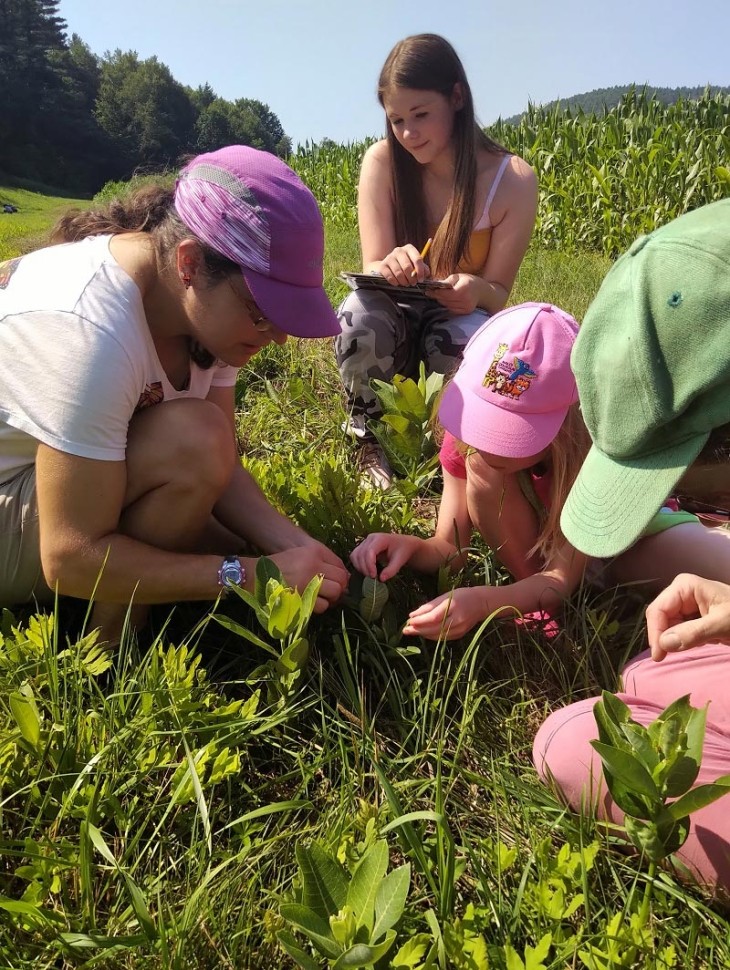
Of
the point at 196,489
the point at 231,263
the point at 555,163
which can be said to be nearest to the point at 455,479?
the point at 196,489

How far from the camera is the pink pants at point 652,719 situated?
49.5 inches

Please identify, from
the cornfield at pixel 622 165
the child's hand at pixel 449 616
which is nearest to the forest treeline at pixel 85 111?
the cornfield at pixel 622 165

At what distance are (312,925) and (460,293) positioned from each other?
6.95 feet

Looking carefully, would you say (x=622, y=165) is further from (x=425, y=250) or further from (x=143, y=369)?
(x=143, y=369)

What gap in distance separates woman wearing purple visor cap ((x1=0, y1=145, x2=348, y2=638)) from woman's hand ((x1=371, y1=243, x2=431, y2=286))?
1.01m

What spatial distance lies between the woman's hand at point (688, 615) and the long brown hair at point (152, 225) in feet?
3.32

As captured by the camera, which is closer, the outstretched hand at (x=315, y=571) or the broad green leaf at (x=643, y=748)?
the broad green leaf at (x=643, y=748)

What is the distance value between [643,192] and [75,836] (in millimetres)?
7601

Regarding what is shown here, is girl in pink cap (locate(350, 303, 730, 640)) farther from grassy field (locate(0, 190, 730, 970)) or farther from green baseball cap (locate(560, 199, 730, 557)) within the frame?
green baseball cap (locate(560, 199, 730, 557))

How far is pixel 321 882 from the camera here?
1.01 metres

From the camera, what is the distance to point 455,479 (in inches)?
77.3

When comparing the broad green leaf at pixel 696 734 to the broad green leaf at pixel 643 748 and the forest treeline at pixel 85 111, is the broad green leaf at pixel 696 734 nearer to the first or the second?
the broad green leaf at pixel 643 748

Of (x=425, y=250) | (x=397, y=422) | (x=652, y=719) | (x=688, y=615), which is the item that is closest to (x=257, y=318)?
(x=397, y=422)

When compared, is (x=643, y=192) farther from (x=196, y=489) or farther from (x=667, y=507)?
(x=196, y=489)
